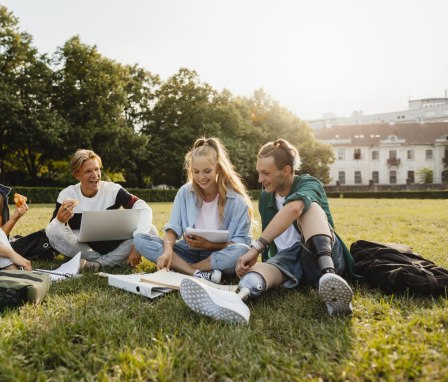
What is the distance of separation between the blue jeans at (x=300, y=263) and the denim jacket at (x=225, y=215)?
0.47 metres

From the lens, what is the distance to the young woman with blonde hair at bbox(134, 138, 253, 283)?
3.56 m

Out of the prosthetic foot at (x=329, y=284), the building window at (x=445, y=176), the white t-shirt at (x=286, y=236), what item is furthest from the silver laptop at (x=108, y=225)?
the building window at (x=445, y=176)

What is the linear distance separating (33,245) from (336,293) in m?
3.55

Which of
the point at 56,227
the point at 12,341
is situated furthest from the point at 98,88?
the point at 12,341

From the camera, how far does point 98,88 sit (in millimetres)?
23734

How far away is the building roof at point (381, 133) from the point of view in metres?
51.9

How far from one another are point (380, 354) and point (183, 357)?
0.93m

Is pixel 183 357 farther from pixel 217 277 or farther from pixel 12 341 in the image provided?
pixel 217 277

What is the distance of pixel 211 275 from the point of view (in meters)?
3.52

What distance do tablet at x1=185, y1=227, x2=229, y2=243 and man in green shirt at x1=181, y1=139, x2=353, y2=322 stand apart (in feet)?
1.28

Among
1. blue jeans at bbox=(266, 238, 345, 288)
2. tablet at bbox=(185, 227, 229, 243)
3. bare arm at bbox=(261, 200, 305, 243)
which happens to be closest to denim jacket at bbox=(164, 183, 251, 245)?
tablet at bbox=(185, 227, 229, 243)

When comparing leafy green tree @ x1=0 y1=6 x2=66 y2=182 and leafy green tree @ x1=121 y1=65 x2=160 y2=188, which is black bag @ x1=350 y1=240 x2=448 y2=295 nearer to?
leafy green tree @ x1=0 y1=6 x2=66 y2=182

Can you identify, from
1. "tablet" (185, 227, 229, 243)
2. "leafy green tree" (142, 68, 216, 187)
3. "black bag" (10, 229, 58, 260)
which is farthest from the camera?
"leafy green tree" (142, 68, 216, 187)

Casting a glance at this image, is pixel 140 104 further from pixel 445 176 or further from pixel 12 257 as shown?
pixel 445 176
